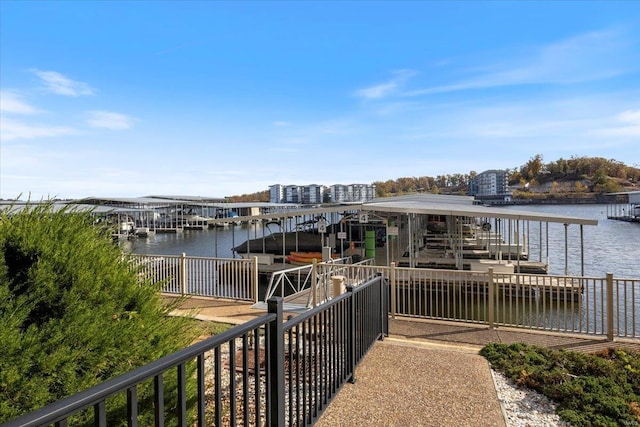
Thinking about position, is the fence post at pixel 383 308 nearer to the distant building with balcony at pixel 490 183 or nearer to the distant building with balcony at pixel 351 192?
the distant building with balcony at pixel 351 192

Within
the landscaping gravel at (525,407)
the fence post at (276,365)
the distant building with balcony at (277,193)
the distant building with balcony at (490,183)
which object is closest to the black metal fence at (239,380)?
the fence post at (276,365)

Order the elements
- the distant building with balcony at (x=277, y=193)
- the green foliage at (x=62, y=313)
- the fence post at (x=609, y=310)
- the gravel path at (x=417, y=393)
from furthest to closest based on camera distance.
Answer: the distant building with balcony at (x=277, y=193) < the fence post at (x=609, y=310) < the gravel path at (x=417, y=393) < the green foliage at (x=62, y=313)

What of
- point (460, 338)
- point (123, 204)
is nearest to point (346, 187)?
point (123, 204)

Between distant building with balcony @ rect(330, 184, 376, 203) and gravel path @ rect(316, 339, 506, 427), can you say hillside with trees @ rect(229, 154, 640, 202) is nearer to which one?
distant building with balcony @ rect(330, 184, 376, 203)

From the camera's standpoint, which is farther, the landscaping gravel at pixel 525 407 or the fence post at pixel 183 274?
the fence post at pixel 183 274

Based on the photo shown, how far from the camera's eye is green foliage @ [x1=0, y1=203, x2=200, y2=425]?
5.70 feet

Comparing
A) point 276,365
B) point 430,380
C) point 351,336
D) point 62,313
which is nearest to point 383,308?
point 430,380

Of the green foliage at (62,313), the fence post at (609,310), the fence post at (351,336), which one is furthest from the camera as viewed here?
the fence post at (609,310)

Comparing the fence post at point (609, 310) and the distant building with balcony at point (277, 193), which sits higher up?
the distant building with balcony at point (277, 193)

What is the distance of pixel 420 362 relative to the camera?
184 inches

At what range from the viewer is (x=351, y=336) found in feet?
13.1

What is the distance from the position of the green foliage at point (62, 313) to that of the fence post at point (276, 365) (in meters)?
0.69

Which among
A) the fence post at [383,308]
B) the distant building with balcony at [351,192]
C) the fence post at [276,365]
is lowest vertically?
the fence post at [383,308]

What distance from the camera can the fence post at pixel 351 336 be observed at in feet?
12.9
